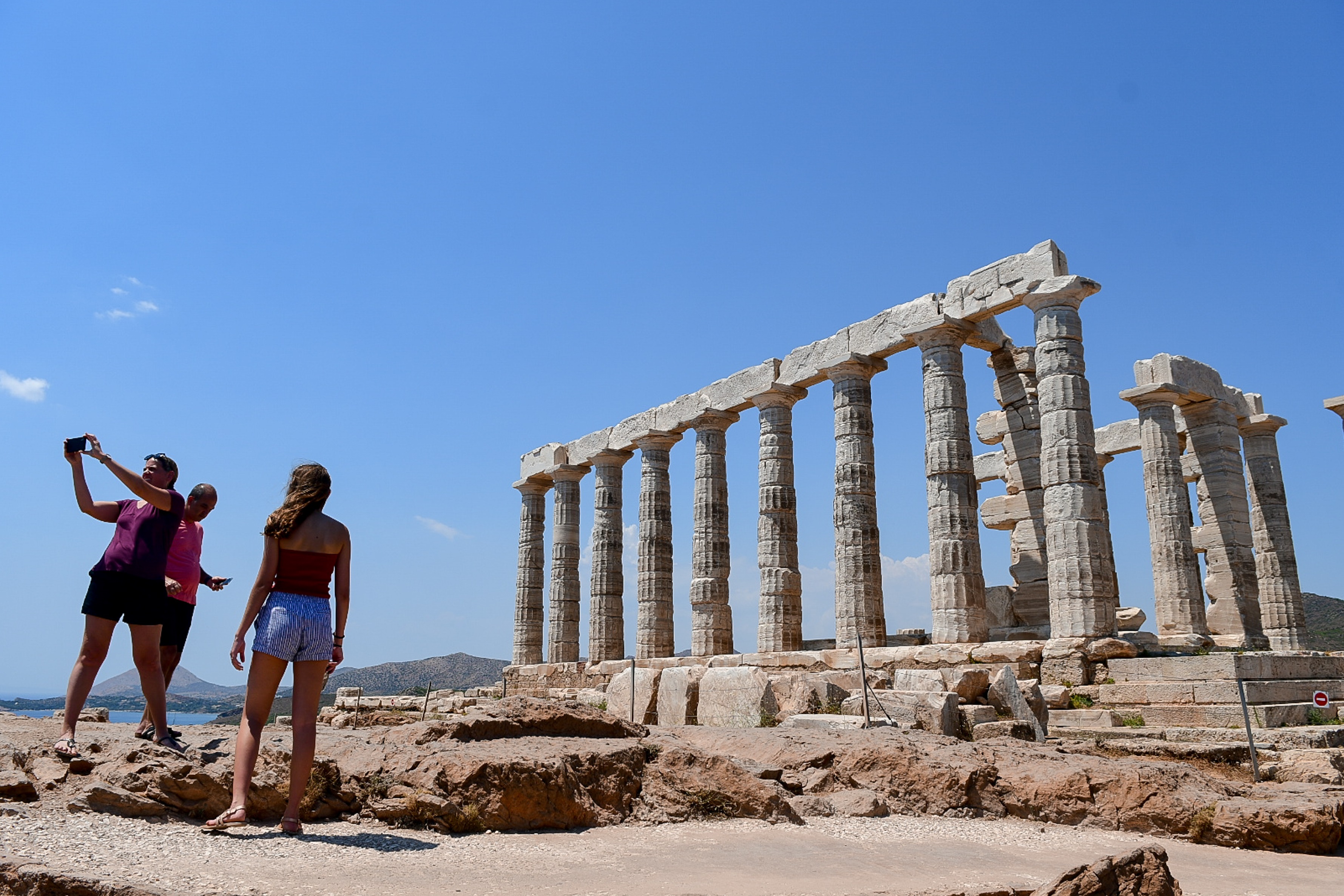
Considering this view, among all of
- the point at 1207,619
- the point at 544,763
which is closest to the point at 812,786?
the point at 544,763

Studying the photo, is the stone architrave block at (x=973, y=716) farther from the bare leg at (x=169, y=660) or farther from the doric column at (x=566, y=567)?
the doric column at (x=566, y=567)

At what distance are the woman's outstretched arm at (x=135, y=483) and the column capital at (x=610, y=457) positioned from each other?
2368 centimetres

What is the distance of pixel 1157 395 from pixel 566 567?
18.0 metres

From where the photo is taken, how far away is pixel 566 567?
31375 mm

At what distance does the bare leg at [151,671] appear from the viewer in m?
6.04

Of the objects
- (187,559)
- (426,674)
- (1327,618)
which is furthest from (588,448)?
(426,674)

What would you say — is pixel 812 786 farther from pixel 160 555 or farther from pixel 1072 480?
pixel 1072 480

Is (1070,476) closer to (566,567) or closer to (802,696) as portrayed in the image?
(802,696)

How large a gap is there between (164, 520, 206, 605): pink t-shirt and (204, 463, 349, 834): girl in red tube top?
5.22 feet

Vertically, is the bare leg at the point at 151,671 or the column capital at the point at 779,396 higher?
the column capital at the point at 779,396

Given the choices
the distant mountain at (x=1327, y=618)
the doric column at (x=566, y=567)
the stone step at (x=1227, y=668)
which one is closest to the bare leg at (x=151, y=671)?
the stone step at (x=1227, y=668)

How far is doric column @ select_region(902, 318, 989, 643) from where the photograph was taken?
64.2ft

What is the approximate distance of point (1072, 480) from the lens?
18.1 meters

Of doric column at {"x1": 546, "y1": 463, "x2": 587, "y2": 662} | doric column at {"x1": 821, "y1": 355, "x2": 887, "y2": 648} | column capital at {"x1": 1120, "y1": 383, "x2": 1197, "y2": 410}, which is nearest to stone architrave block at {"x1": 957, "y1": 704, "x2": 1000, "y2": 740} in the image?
doric column at {"x1": 821, "y1": 355, "x2": 887, "y2": 648}
